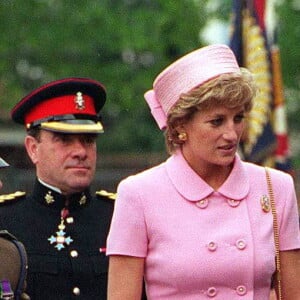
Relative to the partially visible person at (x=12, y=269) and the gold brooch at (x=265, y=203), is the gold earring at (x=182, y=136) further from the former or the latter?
the partially visible person at (x=12, y=269)

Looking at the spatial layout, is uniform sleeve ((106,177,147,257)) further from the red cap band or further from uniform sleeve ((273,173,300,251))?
the red cap band

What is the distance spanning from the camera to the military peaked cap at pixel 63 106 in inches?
319

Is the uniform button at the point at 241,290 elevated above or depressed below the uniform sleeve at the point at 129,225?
below

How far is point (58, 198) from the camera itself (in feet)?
25.8

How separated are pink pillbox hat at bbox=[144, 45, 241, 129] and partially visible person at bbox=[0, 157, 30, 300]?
0.67 metres

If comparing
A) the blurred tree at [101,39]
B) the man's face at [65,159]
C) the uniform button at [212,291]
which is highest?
the blurred tree at [101,39]

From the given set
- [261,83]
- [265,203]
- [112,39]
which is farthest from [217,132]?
[112,39]

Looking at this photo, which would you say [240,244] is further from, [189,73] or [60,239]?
[60,239]

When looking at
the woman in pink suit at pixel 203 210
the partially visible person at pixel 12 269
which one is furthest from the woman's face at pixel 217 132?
the partially visible person at pixel 12 269

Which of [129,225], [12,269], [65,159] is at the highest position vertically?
→ [65,159]

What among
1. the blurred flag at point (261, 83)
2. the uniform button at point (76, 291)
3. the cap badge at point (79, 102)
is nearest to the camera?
the uniform button at point (76, 291)

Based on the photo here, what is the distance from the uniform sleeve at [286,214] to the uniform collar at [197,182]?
122 mm

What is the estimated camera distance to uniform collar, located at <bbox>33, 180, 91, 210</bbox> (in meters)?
7.85

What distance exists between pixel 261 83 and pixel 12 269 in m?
5.46
